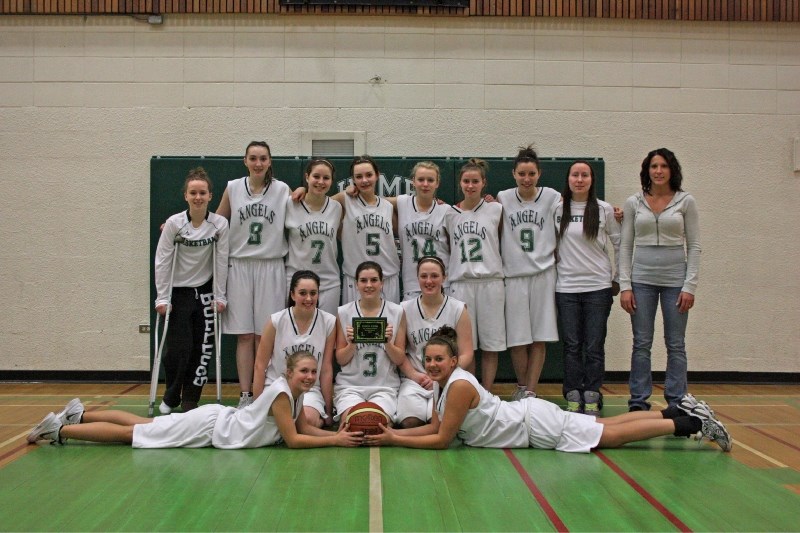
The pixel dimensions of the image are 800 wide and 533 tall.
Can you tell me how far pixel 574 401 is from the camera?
238 inches

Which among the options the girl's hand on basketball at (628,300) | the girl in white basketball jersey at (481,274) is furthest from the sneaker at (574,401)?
the girl's hand on basketball at (628,300)

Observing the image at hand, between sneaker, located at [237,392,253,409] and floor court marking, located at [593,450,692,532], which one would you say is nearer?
floor court marking, located at [593,450,692,532]

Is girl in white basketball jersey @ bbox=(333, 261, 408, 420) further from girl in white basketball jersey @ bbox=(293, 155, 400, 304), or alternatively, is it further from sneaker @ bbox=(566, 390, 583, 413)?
sneaker @ bbox=(566, 390, 583, 413)

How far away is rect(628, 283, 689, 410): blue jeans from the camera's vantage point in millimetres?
5832

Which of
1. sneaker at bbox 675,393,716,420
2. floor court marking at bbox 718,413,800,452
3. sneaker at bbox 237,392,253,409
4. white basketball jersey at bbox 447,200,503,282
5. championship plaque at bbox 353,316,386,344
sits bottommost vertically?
floor court marking at bbox 718,413,800,452

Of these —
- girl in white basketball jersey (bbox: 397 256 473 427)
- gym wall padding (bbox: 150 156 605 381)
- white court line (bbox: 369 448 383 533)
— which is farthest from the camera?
gym wall padding (bbox: 150 156 605 381)

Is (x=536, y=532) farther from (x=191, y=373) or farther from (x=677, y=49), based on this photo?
(x=677, y=49)

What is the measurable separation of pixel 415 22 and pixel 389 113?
3.44 ft

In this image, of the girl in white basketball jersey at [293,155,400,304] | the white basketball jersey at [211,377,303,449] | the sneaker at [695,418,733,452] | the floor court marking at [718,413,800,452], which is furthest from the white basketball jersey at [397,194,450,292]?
the floor court marking at [718,413,800,452]

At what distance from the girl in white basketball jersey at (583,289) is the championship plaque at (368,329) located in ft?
5.15

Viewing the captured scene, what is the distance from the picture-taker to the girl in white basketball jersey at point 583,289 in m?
6.08

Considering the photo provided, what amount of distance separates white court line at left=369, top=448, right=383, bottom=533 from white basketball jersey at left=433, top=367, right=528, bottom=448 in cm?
52

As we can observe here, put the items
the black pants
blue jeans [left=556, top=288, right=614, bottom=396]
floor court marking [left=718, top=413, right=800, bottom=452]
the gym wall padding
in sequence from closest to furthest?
floor court marking [left=718, top=413, right=800, bottom=452] < blue jeans [left=556, top=288, right=614, bottom=396] < the black pants < the gym wall padding

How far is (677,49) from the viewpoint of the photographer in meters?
8.52
